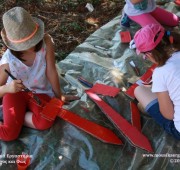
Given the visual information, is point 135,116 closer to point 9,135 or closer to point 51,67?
point 51,67

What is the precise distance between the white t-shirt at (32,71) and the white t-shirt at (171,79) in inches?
28.6

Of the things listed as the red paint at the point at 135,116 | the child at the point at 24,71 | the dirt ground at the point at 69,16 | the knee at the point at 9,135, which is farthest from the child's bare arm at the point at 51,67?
the dirt ground at the point at 69,16

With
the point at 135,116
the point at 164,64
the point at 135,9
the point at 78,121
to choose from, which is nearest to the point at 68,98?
the point at 78,121

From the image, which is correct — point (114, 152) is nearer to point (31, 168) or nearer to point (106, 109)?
point (106, 109)

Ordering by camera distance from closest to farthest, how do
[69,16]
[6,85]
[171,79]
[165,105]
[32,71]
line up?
[171,79] < [165,105] < [6,85] < [32,71] < [69,16]

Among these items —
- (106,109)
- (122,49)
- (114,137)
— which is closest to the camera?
(114,137)

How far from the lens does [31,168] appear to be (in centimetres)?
185

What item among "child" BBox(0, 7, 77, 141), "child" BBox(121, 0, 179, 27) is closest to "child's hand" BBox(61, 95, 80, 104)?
"child" BBox(0, 7, 77, 141)

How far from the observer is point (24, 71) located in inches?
78.8

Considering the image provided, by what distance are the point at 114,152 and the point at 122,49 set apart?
109 centimetres

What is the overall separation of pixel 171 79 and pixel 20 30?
0.87 meters

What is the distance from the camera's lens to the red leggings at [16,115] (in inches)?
76.1

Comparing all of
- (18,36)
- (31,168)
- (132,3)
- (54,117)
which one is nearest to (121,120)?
(54,117)

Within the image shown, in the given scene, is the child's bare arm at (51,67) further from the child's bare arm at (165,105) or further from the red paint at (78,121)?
the child's bare arm at (165,105)
